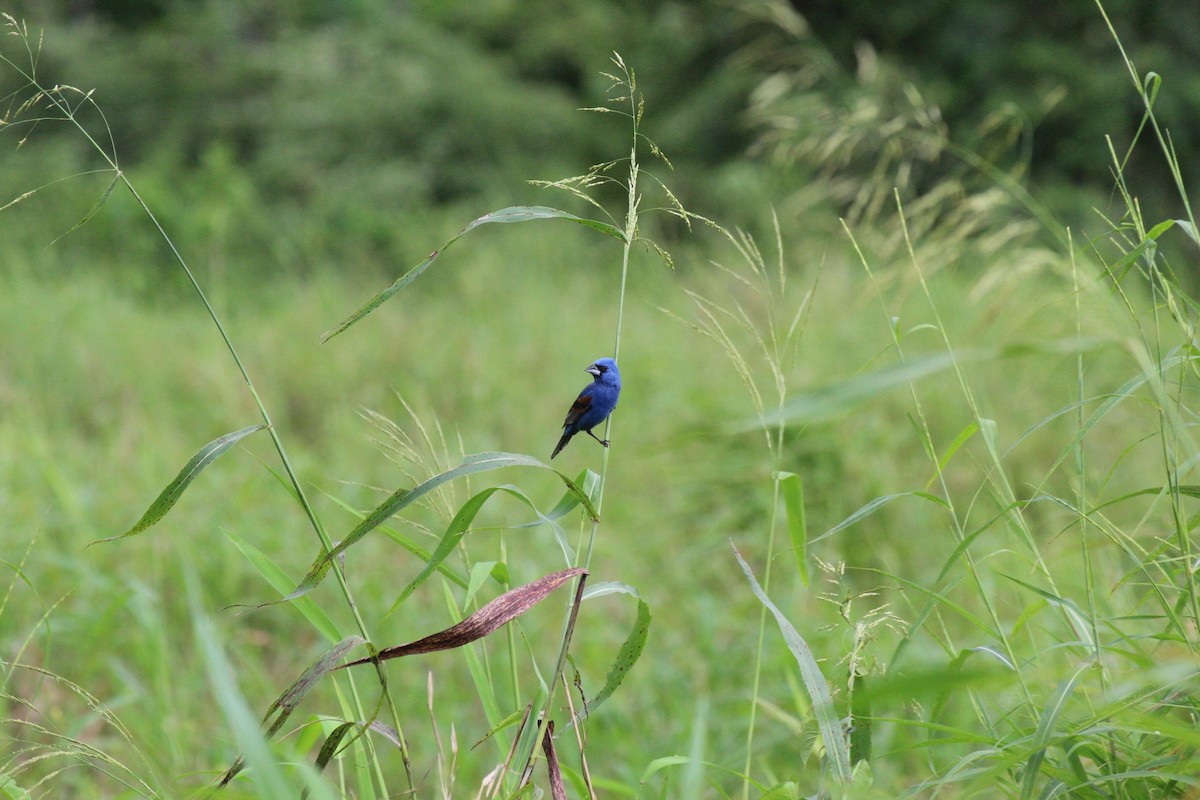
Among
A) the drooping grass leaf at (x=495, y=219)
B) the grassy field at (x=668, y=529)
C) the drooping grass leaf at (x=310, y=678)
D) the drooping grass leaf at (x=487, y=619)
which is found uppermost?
the drooping grass leaf at (x=495, y=219)

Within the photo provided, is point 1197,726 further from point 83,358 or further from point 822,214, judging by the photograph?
point 822,214

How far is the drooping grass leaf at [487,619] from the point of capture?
3.11ft

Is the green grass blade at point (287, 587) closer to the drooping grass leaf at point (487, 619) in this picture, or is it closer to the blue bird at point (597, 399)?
the drooping grass leaf at point (487, 619)

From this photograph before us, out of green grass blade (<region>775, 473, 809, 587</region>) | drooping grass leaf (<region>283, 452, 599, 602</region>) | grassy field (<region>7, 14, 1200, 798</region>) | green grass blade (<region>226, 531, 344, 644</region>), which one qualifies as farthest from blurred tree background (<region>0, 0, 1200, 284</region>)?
drooping grass leaf (<region>283, 452, 599, 602</region>)

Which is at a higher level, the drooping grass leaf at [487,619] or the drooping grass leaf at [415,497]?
the drooping grass leaf at [415,497]

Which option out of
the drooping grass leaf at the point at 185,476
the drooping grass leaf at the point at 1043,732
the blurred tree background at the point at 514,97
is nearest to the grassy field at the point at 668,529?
the drooping grass leaf at the point at 1043,732

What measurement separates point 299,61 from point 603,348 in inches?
264

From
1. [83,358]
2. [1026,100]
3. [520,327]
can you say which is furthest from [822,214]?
[83,358]

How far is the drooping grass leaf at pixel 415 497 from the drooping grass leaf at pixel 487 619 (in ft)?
0.25

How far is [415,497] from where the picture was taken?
3.09ft

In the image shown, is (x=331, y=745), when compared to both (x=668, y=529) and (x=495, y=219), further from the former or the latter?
(x=668, y=529)

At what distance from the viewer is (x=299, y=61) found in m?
10.8

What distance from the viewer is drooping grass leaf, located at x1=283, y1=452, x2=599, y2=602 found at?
94 centimetres

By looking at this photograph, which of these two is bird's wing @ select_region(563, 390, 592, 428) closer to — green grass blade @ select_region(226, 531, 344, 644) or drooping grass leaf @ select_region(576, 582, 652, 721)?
drooping grass leaf @ select_region(576, 582, 652, 721)
